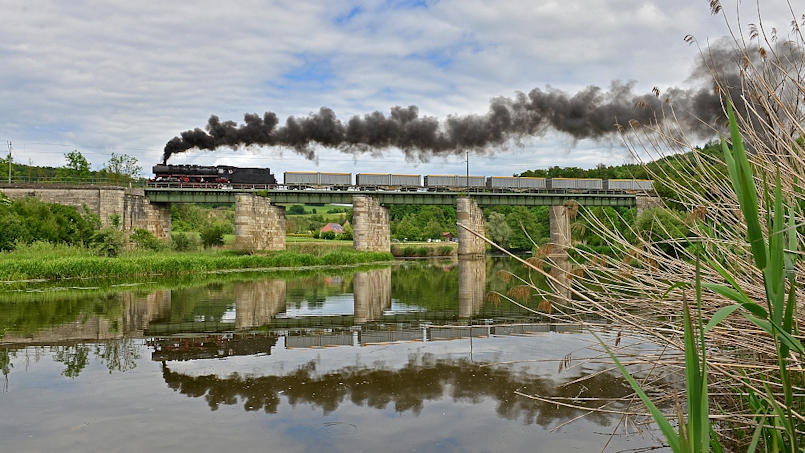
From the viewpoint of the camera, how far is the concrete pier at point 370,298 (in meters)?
16.3

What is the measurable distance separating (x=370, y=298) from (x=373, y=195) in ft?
115

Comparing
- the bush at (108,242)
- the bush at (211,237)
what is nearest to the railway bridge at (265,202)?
the bush at (211,237)

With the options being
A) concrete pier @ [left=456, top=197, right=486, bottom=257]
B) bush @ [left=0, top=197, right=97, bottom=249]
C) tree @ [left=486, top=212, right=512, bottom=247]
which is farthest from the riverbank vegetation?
tree @ [left=486, top=212, right=512, bottom=247]

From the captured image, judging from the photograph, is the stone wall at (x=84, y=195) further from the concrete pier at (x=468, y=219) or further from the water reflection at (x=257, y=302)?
the concrete pier at (x=468, y=219)

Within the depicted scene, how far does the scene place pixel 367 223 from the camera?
53.8m

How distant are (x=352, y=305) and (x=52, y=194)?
4252 cm

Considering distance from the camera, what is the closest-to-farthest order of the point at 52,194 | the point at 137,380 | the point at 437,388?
the point at 437,388 → the point at 137,380 → the point at 52,194

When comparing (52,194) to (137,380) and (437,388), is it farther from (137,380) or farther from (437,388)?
(437,388)

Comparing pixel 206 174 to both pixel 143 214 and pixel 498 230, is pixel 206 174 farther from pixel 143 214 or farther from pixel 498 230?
pixel 498 230

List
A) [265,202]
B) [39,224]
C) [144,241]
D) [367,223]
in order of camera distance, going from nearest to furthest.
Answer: [39,224]
[144,241]
[265,202]
[367,223]

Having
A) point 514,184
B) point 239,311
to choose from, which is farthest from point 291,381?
point 514,184

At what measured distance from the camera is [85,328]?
13.7m

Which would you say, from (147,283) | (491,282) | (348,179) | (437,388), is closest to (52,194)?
(348,179)

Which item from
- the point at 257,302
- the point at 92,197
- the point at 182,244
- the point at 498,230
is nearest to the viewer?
the point at 257,302
